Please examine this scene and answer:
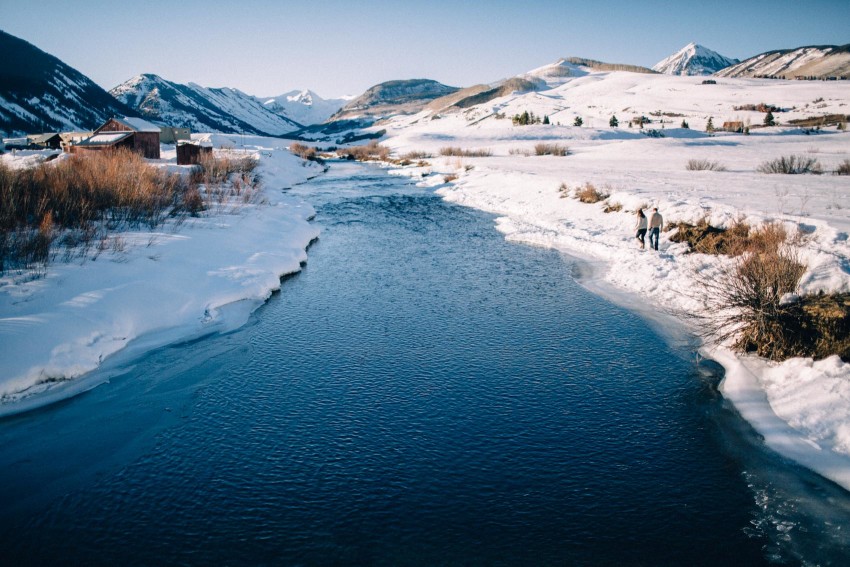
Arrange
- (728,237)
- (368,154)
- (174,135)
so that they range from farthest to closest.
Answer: (368,154)
(174,135)
(728,237)

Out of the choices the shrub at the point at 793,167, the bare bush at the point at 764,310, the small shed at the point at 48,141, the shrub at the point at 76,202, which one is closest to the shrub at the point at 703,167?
the shrub at the point at 793,167

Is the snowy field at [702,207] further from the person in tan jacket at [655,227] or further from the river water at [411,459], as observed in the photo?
the river water at [411,459]

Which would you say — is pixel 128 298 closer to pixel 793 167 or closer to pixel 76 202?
pixel 76 202

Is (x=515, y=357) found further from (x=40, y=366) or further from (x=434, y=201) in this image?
(x=434, y=201)

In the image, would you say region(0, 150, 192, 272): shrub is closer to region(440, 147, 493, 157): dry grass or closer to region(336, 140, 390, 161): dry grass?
region(440, 147, 493, 157): dry grass

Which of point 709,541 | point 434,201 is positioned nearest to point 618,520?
point 709,541

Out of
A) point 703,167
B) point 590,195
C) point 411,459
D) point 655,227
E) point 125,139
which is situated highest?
point 125,139

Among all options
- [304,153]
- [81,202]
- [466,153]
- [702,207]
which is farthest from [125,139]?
[702,207]

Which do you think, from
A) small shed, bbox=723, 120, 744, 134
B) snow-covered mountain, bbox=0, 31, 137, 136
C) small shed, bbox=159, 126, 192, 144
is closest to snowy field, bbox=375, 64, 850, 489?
small shed, bbox=723, 120, 744, 134
